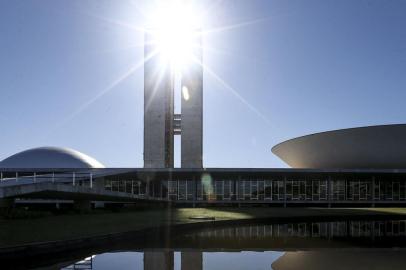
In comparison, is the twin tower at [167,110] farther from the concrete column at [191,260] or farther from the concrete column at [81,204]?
the concrete column at [191,260]

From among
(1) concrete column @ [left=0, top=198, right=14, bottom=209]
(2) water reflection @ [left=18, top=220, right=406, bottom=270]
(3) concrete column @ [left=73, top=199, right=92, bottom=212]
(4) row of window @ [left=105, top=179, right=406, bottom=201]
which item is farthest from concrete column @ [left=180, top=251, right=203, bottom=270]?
(4) row of window @ [left=105, top=179, right=406, bottom=201]

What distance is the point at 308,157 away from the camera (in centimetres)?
5319

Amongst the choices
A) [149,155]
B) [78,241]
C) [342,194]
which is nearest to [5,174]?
[149,155]

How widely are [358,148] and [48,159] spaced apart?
39.4m

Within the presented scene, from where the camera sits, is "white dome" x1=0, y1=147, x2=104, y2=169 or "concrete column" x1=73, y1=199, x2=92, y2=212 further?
"white dome" x1=0, y1=147, x2=104, y2=169

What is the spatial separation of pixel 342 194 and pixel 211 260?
1654 inches

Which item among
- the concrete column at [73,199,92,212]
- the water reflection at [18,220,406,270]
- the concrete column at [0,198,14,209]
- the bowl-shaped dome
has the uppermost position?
the bowl-shaped dome

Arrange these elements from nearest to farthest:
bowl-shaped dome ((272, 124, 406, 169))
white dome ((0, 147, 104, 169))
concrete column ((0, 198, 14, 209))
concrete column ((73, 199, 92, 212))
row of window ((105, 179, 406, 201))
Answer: concrete column ((0, 198, 14, 209))
concrete column ((73, 199, 92, 212))
bowl-shaped dome ((272, 124, 406, 169))
row of window ((105, 179, 406, 201))
white dome ((0, 147, 104, 169))

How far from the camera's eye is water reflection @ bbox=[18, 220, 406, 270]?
9453 millimetres

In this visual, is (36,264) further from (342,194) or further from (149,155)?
(149,155)

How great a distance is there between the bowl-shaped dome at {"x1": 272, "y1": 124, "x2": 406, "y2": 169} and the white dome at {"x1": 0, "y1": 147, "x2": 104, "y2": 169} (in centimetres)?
2883

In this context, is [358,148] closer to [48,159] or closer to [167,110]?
[167,110]

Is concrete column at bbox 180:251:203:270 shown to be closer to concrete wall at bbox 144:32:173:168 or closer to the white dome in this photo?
the white dome

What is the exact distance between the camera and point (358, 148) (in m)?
47.1
